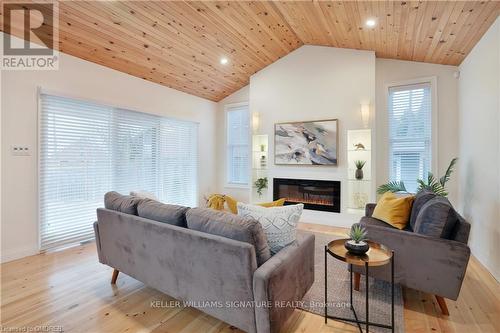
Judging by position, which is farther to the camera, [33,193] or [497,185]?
[33,193]

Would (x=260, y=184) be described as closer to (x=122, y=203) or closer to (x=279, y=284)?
(x=122, y=203)

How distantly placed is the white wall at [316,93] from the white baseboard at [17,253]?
3928 mm

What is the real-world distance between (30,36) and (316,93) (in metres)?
4.44

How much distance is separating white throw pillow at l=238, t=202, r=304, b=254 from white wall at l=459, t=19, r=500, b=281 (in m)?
2.39

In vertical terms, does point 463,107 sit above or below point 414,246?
above

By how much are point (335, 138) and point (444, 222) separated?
2811mm

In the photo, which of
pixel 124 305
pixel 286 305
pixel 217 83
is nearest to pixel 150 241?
pixel 124 305

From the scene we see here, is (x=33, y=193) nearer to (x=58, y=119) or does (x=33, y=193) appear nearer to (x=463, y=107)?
(x=58, y=119)

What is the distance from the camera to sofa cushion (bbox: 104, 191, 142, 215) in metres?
2.34

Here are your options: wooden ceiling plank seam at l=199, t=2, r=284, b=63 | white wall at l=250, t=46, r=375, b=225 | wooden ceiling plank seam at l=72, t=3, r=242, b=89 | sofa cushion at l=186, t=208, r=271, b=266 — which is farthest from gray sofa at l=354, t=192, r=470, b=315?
wooden ceiling plank seam at l=72, t=3, r=242, b=89

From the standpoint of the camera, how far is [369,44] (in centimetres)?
410

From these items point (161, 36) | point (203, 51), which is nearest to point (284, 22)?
point (203, 51)

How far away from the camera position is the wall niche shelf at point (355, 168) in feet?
14.8

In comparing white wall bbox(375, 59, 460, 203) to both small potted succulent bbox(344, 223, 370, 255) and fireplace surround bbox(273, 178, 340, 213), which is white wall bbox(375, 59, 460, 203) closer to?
fireplace surround bbox(273, 178, 340, 213)
